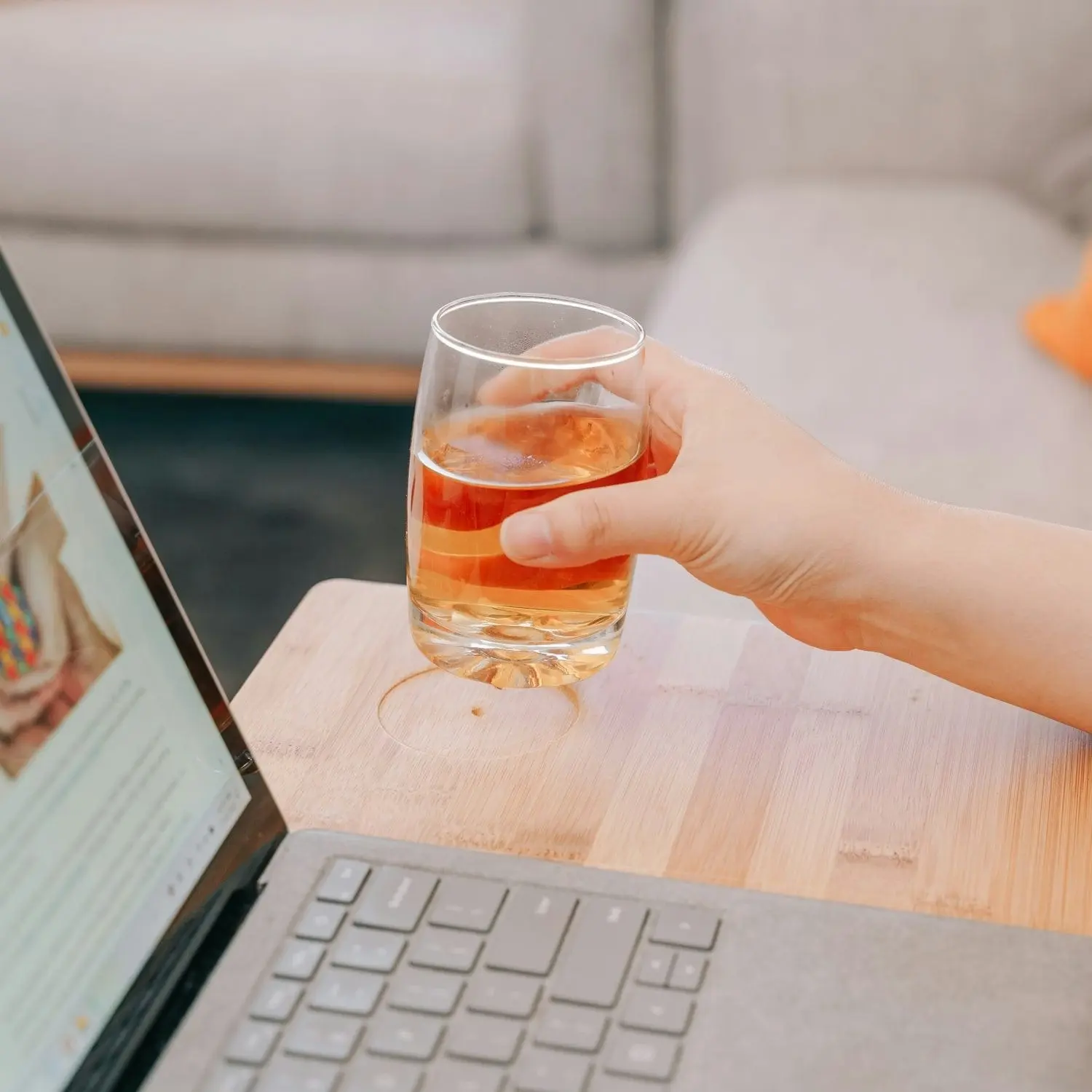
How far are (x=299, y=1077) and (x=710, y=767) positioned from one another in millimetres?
222

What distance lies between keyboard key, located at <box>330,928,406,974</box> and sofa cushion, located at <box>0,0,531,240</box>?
164 centimetres

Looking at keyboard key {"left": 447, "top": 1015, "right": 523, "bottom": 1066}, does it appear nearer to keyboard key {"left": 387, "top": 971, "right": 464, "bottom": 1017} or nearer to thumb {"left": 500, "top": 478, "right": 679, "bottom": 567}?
keyboard key {"left": 387, "top": 971, "right": 464, "bottom": 1017}

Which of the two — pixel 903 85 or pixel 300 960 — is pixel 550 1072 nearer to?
pixel 300 960

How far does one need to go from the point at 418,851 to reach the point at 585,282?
5.33 ft

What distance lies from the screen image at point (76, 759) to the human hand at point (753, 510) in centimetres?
16

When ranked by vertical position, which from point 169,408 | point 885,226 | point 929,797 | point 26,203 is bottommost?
point 169,408

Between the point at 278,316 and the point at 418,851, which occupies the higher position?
the point at 418,851

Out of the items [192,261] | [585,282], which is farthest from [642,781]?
[192,261]

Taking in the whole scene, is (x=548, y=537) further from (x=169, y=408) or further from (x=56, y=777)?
(x=169, y=408)

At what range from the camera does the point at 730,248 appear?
1.51m

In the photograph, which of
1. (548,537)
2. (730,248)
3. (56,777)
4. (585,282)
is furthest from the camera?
(585,282)

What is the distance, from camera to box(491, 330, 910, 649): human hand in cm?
60

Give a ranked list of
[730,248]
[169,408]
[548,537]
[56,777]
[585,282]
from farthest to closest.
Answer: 1. [169,408]
2. [585,282]
3. [730,248]
4. [548,537]
5. [56,777]

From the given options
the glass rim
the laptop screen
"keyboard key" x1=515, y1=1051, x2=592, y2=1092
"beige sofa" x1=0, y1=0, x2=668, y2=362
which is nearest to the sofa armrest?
"beige sofa" x1=0, y1=0, x2=668, y2=362
